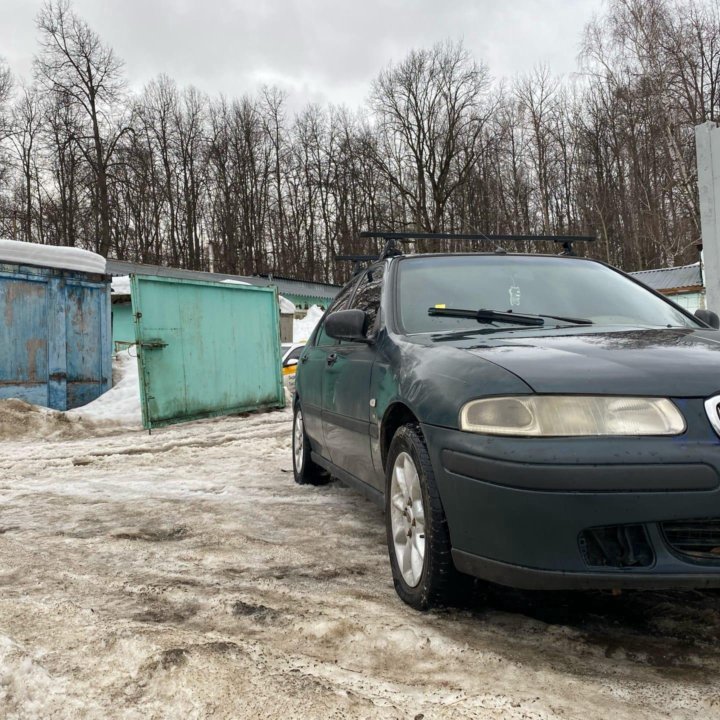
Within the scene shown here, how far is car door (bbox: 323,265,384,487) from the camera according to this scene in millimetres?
3404

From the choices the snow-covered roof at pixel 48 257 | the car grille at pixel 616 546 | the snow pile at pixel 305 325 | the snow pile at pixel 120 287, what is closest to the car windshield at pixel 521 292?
the car grille at pixel 616 546

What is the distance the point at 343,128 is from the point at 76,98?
15.7 metres

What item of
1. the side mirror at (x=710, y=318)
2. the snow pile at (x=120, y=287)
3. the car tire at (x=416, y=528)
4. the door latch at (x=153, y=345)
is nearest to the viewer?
the car tire at (x=416, y=528)

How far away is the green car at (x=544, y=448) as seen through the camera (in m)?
2.05

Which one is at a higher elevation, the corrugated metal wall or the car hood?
the corrugated metal wall

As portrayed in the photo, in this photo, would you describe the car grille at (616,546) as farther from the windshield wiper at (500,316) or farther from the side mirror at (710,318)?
the side mirror at (710,318)

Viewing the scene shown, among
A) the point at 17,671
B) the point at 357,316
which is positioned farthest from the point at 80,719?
the point at 357,316

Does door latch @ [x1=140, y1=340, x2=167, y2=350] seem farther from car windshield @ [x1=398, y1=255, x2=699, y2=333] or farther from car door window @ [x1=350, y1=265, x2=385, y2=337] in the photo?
car windshield @ [x1=398, y1=255, x2=699, y2=333]

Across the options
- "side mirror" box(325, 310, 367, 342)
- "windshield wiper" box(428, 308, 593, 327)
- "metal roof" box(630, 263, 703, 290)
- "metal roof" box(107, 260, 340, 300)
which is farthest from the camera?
"metal roof" box(107, 260, 340, 300)

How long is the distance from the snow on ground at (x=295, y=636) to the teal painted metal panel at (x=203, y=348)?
464 cm

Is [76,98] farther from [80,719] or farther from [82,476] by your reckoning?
[80,719]

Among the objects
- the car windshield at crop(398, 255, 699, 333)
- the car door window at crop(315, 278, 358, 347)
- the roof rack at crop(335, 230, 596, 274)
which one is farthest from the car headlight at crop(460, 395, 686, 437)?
the car door window at crop(315, 278, 358, 347)

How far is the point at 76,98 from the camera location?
33.9 meters

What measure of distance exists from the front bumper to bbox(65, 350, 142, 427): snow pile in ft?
26.1
